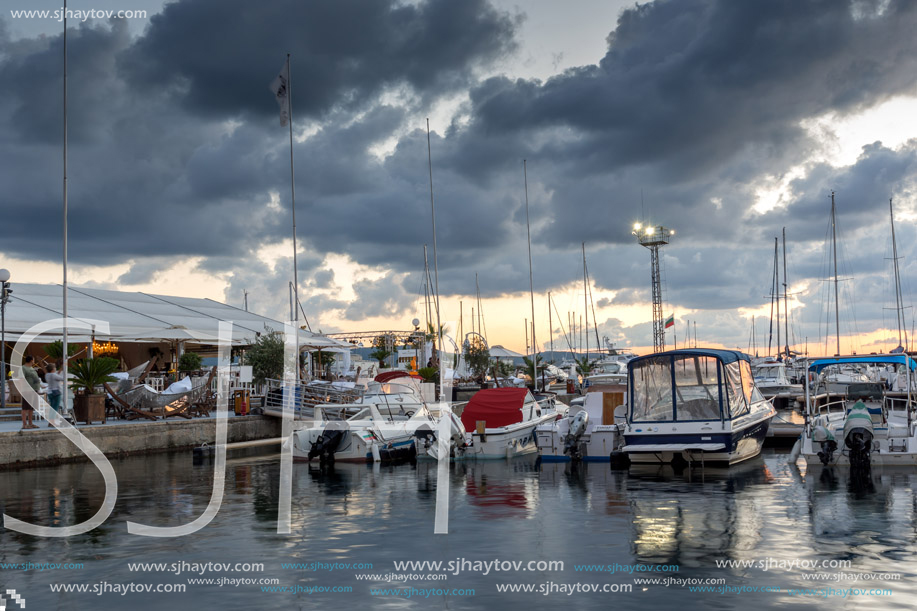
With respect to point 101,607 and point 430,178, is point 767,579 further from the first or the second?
point 430,178

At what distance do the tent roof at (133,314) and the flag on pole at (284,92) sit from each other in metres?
11.0

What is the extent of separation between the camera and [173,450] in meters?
29.7

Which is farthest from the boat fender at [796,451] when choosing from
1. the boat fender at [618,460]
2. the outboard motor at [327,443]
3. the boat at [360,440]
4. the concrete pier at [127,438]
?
the concrete pier at [127,438]

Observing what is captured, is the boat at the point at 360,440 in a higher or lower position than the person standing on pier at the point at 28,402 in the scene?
lower

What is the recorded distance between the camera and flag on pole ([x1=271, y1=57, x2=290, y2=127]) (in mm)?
36750

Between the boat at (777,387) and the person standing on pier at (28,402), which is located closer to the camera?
the person standing on pier at (28,402)

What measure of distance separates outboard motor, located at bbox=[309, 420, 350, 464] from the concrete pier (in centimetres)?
628

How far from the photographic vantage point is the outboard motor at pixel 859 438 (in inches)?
807

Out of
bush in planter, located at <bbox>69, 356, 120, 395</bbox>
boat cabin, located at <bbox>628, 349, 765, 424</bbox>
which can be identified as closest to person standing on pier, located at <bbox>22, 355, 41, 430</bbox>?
bush in planter, located at <bbox>69, 356, 120, 395</bbox>

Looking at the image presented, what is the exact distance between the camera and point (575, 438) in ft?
82.7

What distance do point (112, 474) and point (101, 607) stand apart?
45.5ft

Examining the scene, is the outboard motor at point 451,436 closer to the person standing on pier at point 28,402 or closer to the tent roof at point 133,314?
the person standing on pier at point 28,402

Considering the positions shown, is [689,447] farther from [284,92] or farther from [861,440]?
[284,92]
